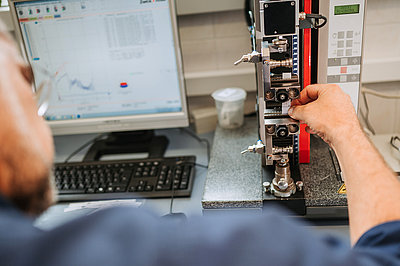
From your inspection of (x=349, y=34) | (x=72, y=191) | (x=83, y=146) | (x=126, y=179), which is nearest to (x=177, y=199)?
(x=126, y=179)

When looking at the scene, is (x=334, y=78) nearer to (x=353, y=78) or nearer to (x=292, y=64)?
(x=353, y=78)

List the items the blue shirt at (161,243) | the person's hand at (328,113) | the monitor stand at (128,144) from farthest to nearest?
the monitor stand at (128,144)
the person's hand at (328,113)
the blue shirt at (161,243)

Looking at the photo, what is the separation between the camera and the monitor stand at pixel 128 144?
4.67 feet

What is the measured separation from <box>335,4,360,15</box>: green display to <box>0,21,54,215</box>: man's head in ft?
2.69

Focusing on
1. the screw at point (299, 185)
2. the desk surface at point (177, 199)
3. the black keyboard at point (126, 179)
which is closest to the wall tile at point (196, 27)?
the desk surface at point (177, 199)

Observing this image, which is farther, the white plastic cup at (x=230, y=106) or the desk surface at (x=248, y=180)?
the white plastic cup at (x=230, y=106)

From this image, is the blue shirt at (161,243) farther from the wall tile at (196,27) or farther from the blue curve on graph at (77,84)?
the wall tile at (196,27)

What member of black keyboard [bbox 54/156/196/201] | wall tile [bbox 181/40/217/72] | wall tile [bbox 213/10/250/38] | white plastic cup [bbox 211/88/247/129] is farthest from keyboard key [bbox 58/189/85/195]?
wall tile [bbox 213/10/250/38]

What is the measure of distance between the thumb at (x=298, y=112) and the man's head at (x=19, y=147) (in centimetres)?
60

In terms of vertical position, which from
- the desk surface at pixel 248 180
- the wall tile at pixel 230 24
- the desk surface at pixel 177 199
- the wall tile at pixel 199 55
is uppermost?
the wall tile at pixel 230 24

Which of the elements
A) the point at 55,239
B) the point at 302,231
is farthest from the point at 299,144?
the point at 55,239

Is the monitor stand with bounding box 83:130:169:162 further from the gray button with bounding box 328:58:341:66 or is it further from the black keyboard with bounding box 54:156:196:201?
the gray button with bounding box 328:58:341:66

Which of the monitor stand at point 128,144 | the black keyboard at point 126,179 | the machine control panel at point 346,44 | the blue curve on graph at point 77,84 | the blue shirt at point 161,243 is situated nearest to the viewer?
the blue shirt at point 161,243

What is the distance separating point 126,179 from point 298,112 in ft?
1.91
